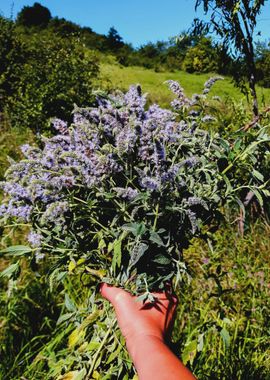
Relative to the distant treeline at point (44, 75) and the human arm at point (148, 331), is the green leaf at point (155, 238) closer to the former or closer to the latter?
the human arm at point (148, 331)

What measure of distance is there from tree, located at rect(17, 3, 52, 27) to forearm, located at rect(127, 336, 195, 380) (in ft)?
130

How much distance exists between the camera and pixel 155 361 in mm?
1004

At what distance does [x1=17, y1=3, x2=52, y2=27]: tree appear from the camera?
124ft

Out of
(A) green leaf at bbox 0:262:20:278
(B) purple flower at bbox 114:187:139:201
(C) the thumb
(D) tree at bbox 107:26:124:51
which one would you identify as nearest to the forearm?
(C) the thumb

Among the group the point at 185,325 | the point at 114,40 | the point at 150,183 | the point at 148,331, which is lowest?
the point at 185,325

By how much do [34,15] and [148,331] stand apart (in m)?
41.5

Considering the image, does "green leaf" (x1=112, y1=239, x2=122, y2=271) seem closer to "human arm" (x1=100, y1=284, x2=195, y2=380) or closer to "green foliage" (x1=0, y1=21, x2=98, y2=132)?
"human arm" (x1=100, y1=284, x2=195, y2=380)

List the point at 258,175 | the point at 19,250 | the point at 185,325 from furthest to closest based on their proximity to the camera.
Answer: the point at 185,325
the point at 19,250
the point at 258,175

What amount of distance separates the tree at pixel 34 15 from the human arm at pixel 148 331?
3943cm

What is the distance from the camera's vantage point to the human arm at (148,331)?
98cm

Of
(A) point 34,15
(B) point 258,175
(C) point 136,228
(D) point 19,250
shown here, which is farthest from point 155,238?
(A) point 34,15

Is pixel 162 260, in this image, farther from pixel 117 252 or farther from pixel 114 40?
pixel 114 40

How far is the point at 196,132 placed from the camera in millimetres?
1275

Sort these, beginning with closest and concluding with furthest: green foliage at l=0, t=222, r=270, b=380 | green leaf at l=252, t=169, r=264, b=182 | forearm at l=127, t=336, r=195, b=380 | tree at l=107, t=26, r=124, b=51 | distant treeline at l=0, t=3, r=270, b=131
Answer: forearm at l=127, t=336, r=195, b=380, green leaf at l=252, t=169, r=264, b=182, green foliage at l=0, t=222, r=270, b=380, distant treeline at l=0, t=3, r=270, b=131, tree at l=107, t=26, r=124, b=51
